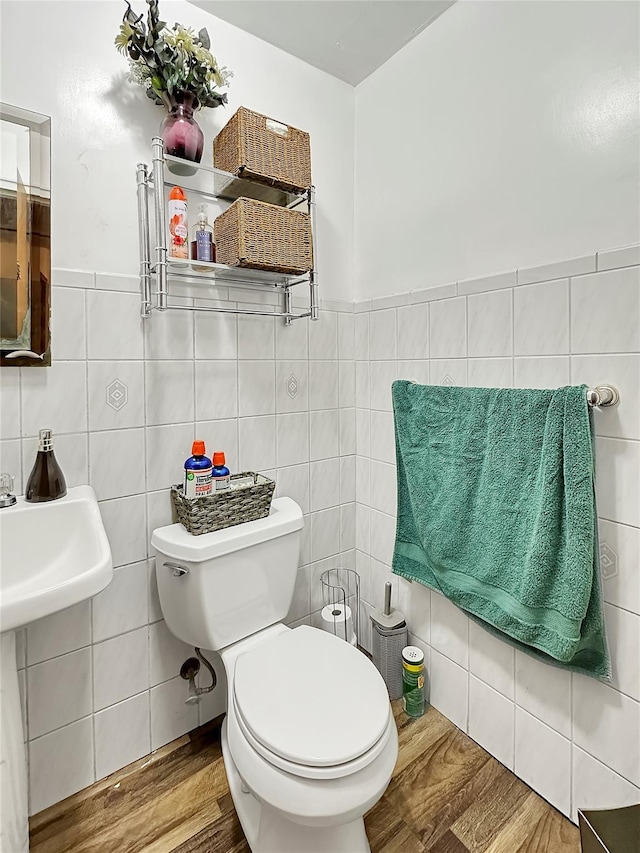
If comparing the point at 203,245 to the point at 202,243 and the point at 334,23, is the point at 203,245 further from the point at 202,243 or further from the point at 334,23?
the point at 334,23

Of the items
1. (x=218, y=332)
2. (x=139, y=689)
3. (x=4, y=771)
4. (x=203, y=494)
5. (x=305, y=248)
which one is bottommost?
(x=139, y=689)

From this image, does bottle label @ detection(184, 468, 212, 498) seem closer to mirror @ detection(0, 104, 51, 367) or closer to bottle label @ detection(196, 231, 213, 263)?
mirror @ detection(0, 104, 51, 367)

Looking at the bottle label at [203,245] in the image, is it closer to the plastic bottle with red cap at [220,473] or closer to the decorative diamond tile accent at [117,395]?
the decorative diamond tile accent at [117,395]

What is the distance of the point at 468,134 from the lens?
1314 mm

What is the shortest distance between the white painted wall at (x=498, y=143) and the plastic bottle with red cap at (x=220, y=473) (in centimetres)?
85

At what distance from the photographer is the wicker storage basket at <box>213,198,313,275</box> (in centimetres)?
124

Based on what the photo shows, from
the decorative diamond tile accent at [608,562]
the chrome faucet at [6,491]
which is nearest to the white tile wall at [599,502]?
the decorative diamond tile accent at [608,562]

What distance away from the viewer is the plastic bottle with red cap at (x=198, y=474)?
126 centimetres

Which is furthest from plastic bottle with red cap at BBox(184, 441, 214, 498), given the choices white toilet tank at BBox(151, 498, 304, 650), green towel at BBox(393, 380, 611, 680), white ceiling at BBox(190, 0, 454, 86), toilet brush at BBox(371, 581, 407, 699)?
white ceiling at BBox(190, 0, 454, 86)

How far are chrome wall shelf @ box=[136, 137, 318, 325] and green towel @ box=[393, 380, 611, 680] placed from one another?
0.55 m

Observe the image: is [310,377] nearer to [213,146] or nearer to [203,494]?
[203,494]

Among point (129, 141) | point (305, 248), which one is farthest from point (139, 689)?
point (129, 141)

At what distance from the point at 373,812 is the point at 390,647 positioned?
460 millimetres

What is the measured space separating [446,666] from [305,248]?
142cm
